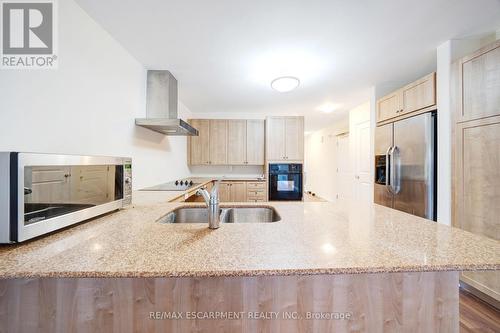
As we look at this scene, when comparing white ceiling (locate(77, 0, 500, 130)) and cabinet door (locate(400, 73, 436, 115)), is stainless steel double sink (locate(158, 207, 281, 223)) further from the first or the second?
cabinet door (locate(400, 73, 436, 115))

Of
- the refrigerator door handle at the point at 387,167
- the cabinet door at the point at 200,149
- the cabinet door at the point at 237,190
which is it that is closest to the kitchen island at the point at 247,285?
the refrigerator door handle at the point at 387,167

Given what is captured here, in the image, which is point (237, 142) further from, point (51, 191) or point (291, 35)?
point (51, 191)

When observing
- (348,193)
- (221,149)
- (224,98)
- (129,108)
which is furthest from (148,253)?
(348,193)

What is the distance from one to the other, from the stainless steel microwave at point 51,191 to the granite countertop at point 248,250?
0.23 ft

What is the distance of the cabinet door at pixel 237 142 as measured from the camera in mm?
4320

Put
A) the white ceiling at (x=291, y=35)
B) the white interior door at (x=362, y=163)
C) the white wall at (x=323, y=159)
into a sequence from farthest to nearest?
the white wall at (x=323, y=159) < the white interior door at (x=362, y=163) < the white ceiling at (x=291, y=35)

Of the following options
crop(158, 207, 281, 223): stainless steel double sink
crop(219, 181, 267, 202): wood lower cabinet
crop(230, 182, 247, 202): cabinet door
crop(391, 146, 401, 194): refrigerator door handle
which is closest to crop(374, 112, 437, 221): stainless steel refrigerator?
crop(391, 146, 401, 194): refrigerator door handle

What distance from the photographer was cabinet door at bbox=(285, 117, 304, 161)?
4.15m

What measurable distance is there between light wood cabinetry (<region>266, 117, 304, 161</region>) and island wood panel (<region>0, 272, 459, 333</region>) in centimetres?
339

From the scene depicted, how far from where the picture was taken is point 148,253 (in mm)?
731

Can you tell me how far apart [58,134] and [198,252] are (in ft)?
4.27

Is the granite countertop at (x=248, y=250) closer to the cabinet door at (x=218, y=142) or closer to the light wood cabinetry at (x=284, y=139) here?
the light wood cabinetry at (x=284, y=139)

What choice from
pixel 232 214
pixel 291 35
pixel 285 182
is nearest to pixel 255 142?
pixel 285 182

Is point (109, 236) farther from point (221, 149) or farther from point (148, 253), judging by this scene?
point (221, 149)
